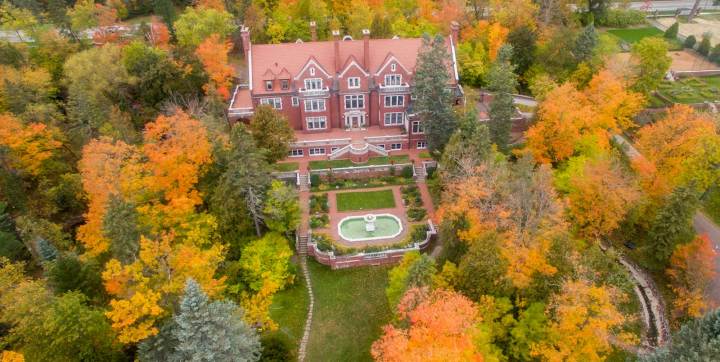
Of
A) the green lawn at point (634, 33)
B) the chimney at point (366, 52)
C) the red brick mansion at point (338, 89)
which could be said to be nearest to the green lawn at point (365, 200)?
the red brick mansion at point (338, 89)

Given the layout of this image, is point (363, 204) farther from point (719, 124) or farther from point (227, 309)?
point (719, 124)

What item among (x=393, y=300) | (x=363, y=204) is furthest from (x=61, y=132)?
(x=393, y=300)

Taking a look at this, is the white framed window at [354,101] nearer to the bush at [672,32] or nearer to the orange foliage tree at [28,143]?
the orange foliage tree at [28,143]

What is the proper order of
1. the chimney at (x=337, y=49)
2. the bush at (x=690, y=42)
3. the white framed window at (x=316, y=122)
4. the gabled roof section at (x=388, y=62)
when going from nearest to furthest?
the chimney at (x=337, y=49)
the gabled roof section at (x=388, y=62)
the white framed window at (x=316, y=122)
the bush at (x=690, y=42)

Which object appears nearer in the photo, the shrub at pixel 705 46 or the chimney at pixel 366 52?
the chimney at pixel 366 52

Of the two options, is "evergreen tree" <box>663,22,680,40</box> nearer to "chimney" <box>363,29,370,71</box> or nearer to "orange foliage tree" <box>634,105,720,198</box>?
"orange foliage tree" <box>634,105,720,198</box>

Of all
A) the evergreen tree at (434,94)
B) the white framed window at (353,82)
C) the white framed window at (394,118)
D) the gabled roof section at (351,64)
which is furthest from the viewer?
the white framed window at (394,118)

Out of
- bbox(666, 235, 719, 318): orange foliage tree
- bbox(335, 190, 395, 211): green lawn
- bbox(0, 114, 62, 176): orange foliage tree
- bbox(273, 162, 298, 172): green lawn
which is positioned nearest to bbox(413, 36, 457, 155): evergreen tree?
bbox(335, 190, 395, 211): green lawn
